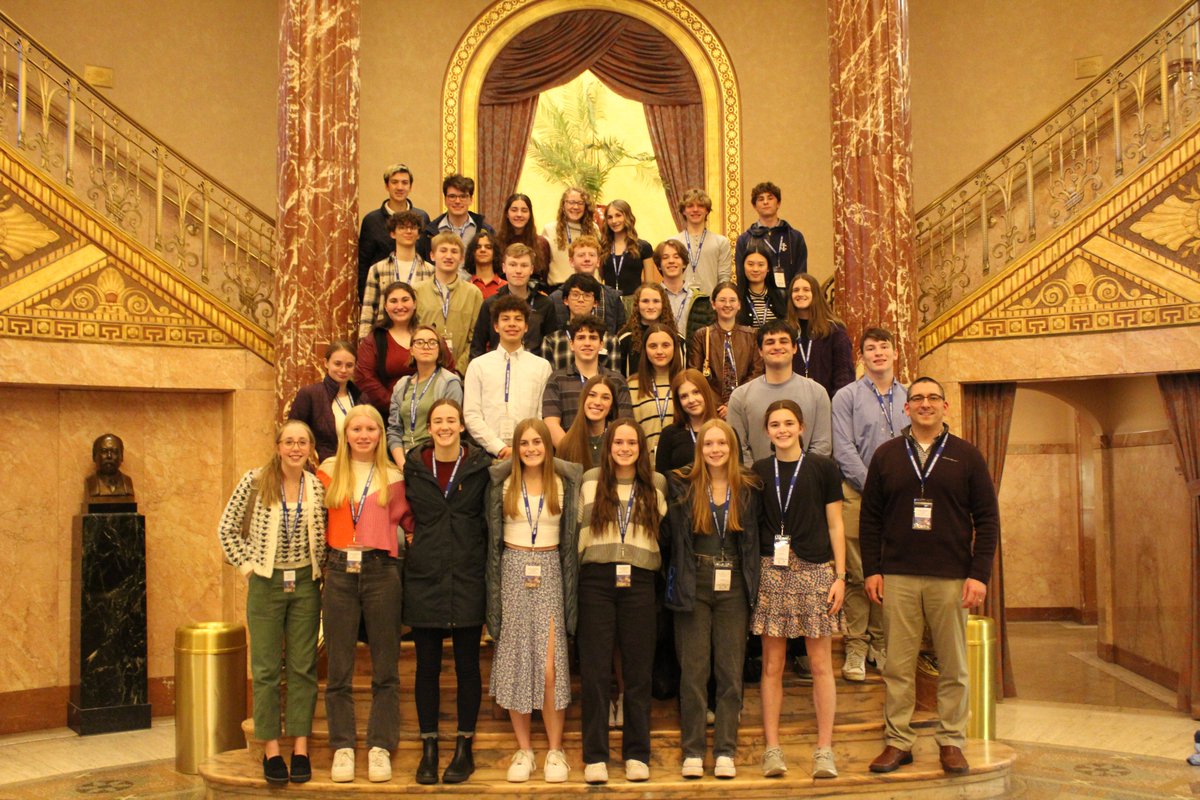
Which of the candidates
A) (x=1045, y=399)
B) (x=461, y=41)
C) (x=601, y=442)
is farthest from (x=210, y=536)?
(x=1045, y=399)

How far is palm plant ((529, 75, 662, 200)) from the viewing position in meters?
12.3

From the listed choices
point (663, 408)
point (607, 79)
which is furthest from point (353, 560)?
point (607, 79)

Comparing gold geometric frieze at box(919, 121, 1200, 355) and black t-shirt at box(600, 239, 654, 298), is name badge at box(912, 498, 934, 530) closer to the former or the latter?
black t-shirt at box(600, 239, 654, 298)

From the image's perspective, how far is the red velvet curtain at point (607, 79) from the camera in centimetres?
1149

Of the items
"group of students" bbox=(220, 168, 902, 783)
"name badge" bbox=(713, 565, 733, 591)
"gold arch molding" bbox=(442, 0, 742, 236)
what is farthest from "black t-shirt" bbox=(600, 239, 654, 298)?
"gold arch molding" bbox=(442, 0, 742, 236)

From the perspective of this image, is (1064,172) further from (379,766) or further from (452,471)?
(379,766)

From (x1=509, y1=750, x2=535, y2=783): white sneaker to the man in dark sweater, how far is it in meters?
1.54

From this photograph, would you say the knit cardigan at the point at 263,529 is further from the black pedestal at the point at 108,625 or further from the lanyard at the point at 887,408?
the black pedestal at the point at 108,625

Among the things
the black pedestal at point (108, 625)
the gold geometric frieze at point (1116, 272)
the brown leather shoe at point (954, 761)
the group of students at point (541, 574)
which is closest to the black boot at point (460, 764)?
the group of students at point (541, 574)

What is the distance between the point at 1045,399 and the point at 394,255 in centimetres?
859

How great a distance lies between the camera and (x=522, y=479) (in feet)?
17.7

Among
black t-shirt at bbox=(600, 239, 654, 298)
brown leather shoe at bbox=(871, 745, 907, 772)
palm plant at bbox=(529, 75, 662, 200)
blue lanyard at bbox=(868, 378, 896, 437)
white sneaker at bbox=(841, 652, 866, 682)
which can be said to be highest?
palm plant at bbox=(529, 75, 662, 200)

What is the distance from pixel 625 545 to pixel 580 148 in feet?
25.4

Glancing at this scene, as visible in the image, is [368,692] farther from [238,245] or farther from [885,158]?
[885,158]
